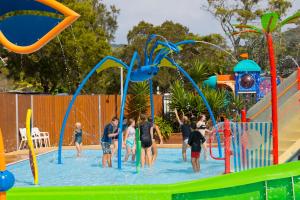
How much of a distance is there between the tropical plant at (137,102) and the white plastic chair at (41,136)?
12.8 ft

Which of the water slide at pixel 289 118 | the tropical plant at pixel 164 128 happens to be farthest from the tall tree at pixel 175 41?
the water slide at pixel 289 118

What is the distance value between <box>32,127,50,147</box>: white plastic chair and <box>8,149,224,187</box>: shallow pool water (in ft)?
13.1

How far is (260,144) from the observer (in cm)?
1031

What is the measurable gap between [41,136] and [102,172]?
9284 mm

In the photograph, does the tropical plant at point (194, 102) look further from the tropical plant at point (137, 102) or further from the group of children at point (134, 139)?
the group of children at point (134, 139)

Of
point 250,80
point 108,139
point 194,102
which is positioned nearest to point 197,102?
point 194,102

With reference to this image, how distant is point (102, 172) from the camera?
42.9 feet

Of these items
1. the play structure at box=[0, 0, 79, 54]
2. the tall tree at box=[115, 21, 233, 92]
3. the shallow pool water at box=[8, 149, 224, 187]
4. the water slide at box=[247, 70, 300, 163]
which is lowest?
the shallow pool water at box=[8, 149, 224, 187]

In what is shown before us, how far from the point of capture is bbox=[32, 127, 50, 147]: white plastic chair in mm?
21000

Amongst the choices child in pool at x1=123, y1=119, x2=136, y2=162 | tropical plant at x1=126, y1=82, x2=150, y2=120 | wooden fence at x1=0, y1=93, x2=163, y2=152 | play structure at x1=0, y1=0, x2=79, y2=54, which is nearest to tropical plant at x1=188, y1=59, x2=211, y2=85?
tropical plant at x1=126, y1=82, x2=150, y2=120

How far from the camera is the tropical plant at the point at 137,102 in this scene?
23.3m

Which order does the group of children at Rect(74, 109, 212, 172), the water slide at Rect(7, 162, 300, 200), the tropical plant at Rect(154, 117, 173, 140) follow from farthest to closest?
the tropical plant at Rect(154, 117, 173, 140)
the group of children at Rect(74, 109, 212, 172)
the water slide at Rect(7, 162, 300, 200)

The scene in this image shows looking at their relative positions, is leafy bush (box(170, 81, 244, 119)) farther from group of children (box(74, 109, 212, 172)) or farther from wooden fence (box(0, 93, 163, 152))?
group of children (box(74, 109, 212, 172))

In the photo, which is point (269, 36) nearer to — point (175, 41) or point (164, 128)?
point (164, 128)
